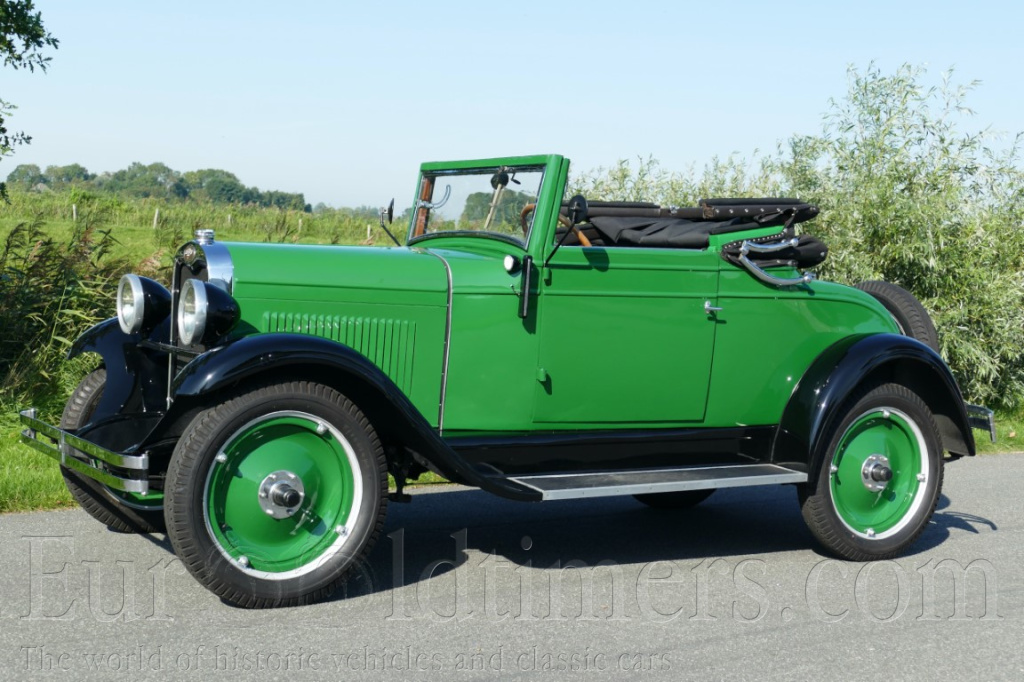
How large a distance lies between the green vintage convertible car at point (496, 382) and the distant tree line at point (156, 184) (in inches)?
468

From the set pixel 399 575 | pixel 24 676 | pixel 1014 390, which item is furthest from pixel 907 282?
pixel 24 676

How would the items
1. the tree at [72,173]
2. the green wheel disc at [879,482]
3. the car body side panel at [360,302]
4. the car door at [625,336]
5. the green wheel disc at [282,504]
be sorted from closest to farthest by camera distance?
the green wheel disc at [282,504] < the car body side panel at [360,302] < the car door at [625,336] < the green wheel disc at [879,482] < the tree at [72,173]

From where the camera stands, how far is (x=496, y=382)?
15.8ft

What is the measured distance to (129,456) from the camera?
3916 millimetres

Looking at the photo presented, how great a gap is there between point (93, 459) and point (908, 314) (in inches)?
167

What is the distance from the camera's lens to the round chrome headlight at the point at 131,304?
4.84 meters

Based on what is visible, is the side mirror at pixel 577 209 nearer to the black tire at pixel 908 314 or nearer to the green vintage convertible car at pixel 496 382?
the green vintage convertible car at pixel 496 382

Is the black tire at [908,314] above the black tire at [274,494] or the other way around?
above

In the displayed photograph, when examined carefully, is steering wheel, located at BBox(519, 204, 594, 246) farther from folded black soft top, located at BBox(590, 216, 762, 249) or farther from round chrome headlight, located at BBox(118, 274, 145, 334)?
round chrome headlight, located at BBox(118, 274, 145, 334)

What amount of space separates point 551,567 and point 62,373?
4.58 m

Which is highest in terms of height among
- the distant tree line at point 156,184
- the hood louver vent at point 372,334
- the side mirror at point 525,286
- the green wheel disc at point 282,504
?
the distant tree line at point 156,184

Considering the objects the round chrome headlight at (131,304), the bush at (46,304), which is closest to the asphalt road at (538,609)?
the round chrome headlight at (131,304)

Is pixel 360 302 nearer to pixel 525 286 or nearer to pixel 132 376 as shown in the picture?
pixel 525 286

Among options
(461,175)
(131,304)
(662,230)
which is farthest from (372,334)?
(662,230)
